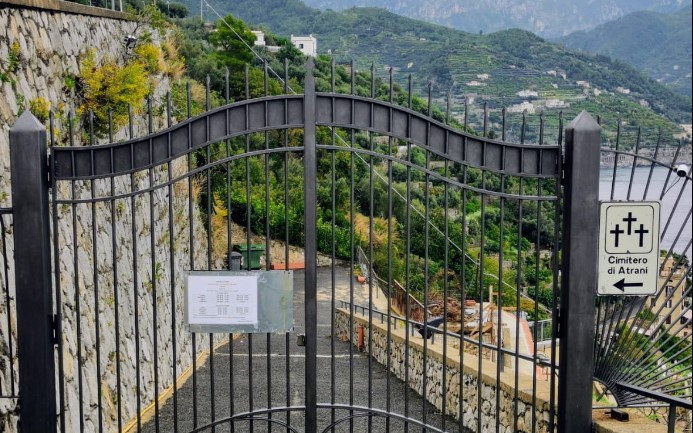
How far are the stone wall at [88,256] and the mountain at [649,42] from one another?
47.5 meters

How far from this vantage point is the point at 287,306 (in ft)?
14.9

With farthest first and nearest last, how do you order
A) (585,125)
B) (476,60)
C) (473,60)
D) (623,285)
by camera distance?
(473,60)
(476,60)
(623,285)
(585,125)

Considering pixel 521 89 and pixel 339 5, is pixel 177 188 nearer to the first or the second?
pixel 521 89

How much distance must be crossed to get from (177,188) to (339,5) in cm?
7377

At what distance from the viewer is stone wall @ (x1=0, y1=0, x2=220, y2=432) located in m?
6.14

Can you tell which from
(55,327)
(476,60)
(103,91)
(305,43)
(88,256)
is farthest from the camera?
(305,43)

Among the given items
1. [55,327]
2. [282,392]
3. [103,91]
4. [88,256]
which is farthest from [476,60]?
→ [55,327]

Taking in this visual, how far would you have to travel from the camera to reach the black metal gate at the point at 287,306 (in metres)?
4.36

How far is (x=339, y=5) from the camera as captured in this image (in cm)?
8250

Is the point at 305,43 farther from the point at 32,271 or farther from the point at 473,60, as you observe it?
the point at 32,271

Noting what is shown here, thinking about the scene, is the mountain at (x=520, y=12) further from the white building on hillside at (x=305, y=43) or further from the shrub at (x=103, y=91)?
the shrub at (x=103, y=91)

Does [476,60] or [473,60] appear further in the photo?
[473,60]

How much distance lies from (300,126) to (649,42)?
7554cm

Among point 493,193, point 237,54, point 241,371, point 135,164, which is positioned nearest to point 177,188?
point 241,371
